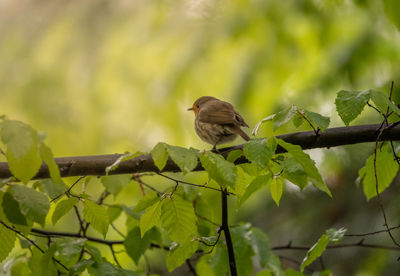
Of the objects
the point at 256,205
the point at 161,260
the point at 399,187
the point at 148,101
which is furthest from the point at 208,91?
the point at 399,187

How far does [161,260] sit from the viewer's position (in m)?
4.25

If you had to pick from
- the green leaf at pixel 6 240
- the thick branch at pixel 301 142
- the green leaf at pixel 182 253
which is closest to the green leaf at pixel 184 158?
the thick branch at pixel 301 142

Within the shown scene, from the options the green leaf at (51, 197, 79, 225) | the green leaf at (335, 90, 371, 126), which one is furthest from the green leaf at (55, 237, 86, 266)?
the green leaf at (335, 90, 371, 126)

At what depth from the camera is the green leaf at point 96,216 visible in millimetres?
1796

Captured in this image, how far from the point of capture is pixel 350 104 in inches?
67.7

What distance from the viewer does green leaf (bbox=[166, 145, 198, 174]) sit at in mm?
1461

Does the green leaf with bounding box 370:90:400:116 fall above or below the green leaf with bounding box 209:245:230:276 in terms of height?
above

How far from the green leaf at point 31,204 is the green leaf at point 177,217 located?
19.4 inches

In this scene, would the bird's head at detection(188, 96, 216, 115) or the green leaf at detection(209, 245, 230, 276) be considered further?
the bird's head at detection(188, 96, 216, 115)

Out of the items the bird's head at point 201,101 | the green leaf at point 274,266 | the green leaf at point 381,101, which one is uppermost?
the bird's head at point 201,101

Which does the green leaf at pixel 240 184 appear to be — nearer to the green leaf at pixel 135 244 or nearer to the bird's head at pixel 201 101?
the green leaf at pixel 135 244

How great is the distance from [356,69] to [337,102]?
1.78m

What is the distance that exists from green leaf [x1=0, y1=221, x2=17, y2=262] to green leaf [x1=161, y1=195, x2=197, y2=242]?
1.68ft

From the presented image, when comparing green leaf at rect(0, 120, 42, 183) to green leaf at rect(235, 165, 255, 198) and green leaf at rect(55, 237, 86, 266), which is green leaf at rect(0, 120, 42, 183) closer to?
green leaf at rect(55, 237, 86, 266)
